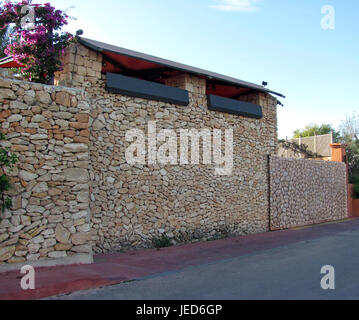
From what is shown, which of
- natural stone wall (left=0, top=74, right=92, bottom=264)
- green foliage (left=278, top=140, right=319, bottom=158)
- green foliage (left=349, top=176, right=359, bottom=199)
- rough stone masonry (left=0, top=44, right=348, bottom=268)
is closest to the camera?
natural stone wall (left=0, top=74, right=92, bottom=264)

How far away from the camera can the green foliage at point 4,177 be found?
7.30 metres

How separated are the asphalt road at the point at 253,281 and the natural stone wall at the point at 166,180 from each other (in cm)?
249

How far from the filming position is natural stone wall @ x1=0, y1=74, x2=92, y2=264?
7645mm

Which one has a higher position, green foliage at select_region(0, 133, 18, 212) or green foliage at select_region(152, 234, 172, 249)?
green foliage at select_region(0, 133, 18, 212)

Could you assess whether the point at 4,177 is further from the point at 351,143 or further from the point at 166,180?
the point at 351,143

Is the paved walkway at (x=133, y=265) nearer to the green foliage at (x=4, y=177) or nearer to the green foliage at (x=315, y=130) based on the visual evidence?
the green foliage at (x=4, y=177)

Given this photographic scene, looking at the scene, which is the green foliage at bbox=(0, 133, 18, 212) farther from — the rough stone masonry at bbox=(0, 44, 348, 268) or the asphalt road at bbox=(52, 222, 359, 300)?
the asphalt road at bbox=(52, 222, 359, 300)

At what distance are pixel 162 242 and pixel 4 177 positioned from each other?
16.7ft

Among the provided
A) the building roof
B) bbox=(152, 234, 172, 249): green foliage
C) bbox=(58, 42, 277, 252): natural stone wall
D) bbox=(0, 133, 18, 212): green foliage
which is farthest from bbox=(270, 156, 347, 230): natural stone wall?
bbox=(0, 133, 18, 212): green foliage

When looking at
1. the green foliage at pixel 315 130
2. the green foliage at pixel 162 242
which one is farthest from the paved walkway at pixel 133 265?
the green foliage at pixel 315 130

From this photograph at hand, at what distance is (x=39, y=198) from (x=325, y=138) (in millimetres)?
23079

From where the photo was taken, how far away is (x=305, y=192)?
1716cm

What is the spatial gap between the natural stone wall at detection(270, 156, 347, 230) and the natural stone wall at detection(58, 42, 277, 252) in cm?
72
